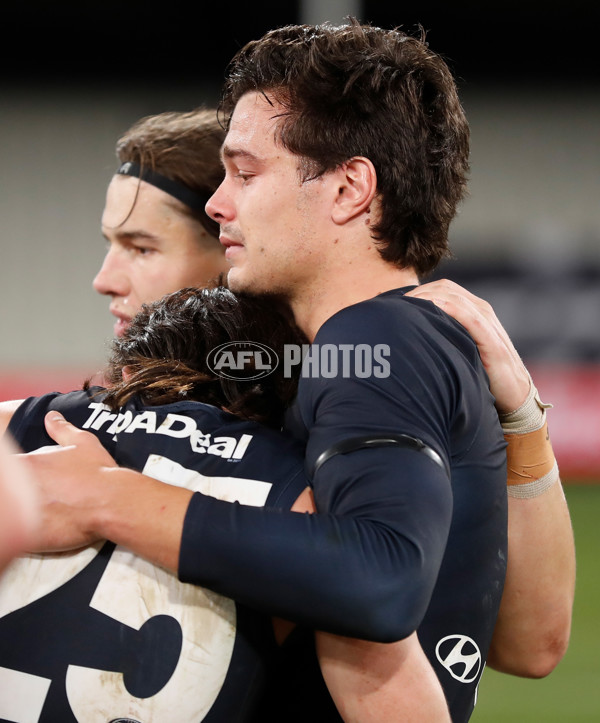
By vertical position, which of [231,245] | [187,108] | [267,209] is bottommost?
[187,108]

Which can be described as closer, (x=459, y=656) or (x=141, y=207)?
(x=459, y=656)

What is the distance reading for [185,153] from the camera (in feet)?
11.0

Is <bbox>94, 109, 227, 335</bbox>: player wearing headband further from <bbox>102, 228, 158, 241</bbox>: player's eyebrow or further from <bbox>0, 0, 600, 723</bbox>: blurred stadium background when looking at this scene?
<bbox>0, 0, 600, 723</bbox>: blurred stadium background

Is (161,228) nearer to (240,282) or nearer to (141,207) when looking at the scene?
(141,207)

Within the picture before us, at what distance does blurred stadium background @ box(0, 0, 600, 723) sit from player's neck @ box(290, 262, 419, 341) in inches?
354

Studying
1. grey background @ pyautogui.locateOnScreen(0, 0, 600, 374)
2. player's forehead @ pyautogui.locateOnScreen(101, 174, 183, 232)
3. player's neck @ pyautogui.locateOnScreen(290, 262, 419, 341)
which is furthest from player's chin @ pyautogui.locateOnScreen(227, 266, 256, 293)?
grey background @ pyautogui.locateOnScreen(0, 0, 600, 374)

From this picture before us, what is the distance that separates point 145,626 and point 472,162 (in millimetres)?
13269

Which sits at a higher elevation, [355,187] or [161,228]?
[355,187]

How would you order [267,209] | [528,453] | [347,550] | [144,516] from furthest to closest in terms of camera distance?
[528,453] → [267,209] → [144,516] → [347,550]

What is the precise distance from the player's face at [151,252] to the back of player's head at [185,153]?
0.07 m

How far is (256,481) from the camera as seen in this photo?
66.4 inches

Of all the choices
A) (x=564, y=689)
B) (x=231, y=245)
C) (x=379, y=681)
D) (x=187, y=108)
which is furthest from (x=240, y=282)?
(x=187, y=108)

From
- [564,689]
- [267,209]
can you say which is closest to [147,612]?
[267,209]

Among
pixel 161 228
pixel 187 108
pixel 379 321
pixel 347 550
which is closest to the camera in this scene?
pixel 347 550
